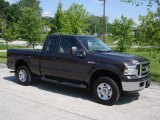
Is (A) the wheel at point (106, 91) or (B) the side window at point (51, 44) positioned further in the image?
(B) the side window at point (51, 44)

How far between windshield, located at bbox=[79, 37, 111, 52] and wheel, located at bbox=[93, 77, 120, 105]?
1125mm

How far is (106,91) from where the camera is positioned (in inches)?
332

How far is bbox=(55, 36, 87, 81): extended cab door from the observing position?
898 centimetres

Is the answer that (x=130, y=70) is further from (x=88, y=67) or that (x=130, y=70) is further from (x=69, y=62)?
(x=69, y=62)

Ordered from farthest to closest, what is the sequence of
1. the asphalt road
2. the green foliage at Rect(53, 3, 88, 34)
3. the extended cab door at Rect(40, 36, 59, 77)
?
the green foliage at Rect(53, 3, 88, 34) < the extended cab door at Rect(40, 36, 59, 77) < the asphalt road

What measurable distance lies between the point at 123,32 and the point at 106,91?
19135 mm

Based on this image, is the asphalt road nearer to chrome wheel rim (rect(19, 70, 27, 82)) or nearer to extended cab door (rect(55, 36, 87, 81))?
chrome wheel rim (rect(19, 70, 27, 82))

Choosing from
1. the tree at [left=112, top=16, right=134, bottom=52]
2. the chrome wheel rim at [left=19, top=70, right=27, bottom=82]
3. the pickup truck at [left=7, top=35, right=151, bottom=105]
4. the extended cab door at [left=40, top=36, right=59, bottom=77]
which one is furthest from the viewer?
the tree at [left=112, top=16, right=134, bottom=52]

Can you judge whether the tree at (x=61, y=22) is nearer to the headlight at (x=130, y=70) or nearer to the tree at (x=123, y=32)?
the tree at (x=123, y=32)

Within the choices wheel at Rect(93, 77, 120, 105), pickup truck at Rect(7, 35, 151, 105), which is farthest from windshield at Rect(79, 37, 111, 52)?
wheel at Rect(93, 77, 120, 105)

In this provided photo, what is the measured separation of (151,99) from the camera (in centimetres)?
904

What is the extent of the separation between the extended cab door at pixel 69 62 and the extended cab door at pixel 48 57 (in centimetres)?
22

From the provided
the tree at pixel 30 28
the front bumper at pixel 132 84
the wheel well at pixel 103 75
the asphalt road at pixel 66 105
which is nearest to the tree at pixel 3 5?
the tree at pixel 30 28

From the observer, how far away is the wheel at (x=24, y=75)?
Answer: 431 inches
